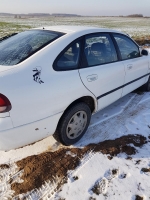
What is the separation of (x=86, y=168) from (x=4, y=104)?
1.32 metres

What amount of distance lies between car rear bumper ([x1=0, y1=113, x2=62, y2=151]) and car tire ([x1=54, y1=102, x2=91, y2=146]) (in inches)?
6.6

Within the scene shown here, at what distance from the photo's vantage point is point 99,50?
10.7ft

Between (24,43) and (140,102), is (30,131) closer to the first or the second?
(24,43)

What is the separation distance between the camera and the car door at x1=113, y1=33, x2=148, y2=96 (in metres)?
3.70

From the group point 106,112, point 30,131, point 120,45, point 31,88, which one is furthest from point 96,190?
point 120,45

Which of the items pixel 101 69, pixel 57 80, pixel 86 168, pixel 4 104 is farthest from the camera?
pixel 101 69

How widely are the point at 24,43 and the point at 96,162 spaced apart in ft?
6.28

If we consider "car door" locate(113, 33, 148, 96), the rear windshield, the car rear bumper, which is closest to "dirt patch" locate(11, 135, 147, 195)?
the car rear bumper

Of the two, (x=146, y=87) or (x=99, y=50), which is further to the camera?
(x=146, y=87)

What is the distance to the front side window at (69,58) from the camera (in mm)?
2555

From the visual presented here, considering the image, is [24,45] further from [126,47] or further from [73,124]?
[126,47]

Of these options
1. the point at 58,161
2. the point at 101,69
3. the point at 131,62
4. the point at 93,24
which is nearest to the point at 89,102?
the point at 101,69

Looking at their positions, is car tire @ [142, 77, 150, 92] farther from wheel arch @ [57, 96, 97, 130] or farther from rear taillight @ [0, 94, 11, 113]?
rear taillight @ [0, 94, 11, 113]

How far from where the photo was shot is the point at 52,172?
256cm
